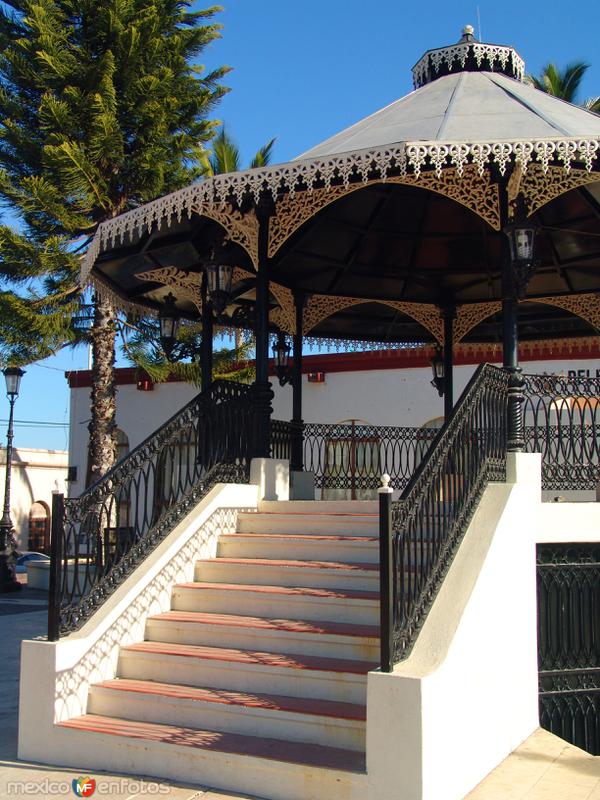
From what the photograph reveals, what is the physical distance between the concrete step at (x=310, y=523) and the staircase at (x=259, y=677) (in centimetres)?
1

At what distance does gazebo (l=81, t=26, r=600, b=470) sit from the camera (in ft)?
23.9

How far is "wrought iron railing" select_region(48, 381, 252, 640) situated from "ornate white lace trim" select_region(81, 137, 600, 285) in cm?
177

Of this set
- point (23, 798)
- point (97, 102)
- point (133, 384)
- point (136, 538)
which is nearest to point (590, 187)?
point (136, 538)

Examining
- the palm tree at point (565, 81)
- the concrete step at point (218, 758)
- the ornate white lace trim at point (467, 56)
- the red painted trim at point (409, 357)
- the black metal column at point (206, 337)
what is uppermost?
the palm tree at point (565, 81)

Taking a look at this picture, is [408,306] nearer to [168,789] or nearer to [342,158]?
[342,158]

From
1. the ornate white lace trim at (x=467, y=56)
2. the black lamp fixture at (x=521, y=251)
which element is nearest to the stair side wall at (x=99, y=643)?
the black lamp fixture at (x=521, y=251)

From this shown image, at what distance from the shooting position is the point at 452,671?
4.76 m

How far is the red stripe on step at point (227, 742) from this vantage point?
15.3 feet

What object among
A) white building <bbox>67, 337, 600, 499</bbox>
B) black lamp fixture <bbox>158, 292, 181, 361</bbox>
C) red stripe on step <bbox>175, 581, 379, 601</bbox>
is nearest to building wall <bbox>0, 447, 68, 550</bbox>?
white building <bbox>67, 337, 600, 499</bbox>

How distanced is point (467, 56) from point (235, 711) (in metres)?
8.12

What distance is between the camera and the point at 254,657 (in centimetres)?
564

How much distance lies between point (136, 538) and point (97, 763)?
2096mm

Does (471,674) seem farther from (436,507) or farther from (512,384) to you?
(512,384)

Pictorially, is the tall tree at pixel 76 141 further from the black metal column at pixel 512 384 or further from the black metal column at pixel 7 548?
the black metal column at pixel 512 384
